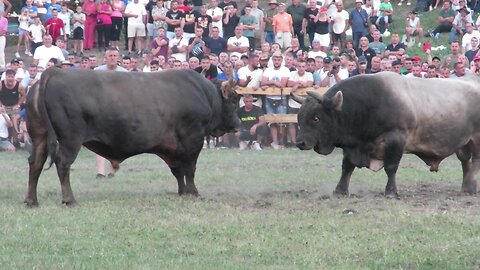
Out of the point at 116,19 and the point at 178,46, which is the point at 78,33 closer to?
the point at 116,19

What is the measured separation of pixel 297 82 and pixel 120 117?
924 cm

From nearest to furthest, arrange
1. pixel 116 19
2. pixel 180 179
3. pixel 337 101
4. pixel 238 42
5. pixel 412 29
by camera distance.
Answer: pixel 337 101 < pixel 180 179 < pixel 238 42 < pixel 116 19 < pixel 412 29

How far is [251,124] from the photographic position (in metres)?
22.7

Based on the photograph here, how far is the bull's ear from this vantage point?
14.5 meters

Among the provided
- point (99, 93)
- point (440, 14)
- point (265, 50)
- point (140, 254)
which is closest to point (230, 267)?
point (140, 254)

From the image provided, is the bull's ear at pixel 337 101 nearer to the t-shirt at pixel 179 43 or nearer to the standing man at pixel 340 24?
the t-shirt at pixel 179 43

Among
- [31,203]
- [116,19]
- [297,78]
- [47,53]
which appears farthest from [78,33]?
[31,203]

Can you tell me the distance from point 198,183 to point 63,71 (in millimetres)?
3491

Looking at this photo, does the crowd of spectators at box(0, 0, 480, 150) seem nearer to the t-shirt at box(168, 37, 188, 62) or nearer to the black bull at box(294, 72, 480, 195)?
the t-shirt at box(168, 37, 188, 62)

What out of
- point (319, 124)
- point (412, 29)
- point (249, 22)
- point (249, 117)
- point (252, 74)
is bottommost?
point (249, 117)

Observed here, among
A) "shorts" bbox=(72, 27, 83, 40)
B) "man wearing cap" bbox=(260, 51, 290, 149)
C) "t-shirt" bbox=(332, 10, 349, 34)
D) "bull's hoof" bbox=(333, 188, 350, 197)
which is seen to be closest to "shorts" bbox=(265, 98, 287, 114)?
"man wearing cap" bbox=(260, 51, 290, 149)

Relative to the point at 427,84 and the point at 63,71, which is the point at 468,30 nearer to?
the point at 427,84

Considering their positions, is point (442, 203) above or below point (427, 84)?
below

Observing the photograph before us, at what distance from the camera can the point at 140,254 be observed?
34.3ft
